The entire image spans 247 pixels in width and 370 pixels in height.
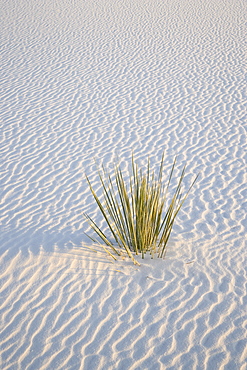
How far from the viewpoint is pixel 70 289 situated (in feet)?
12.9

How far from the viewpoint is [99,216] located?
17.1 ft

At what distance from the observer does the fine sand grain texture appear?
343cm

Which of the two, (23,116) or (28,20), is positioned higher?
(28,20)

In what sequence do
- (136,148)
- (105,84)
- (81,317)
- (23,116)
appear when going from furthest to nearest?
(105,84), (23,116), (136,148), (81,317)

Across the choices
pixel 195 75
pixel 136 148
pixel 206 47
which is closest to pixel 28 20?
pixel 206 47

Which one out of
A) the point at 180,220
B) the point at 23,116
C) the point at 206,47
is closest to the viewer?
the point at 180,220

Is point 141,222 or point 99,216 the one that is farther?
point 99,216

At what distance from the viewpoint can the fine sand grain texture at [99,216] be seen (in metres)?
3.43

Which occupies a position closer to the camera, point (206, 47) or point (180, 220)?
point (180, 220)

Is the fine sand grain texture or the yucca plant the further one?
the yucca plant

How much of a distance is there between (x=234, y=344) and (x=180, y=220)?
1.97 meters

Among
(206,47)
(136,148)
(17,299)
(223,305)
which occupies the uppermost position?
(206,47)

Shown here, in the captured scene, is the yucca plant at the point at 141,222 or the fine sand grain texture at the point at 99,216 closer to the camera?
the fine sand grain texture at the point at 99,216

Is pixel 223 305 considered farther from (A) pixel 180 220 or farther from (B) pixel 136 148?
(B) pixel 136 148
